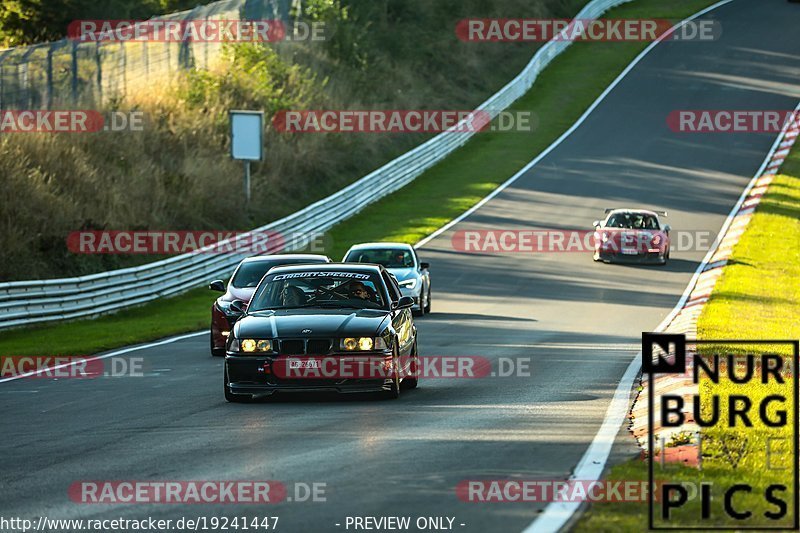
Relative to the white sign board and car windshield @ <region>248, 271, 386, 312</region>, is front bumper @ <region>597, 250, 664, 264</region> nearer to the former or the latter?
the white sign board

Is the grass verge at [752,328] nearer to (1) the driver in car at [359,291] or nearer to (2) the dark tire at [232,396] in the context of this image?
(1) the driver in car at [359,291]

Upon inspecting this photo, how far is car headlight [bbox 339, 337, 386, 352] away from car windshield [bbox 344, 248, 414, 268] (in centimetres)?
1429

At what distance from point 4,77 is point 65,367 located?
23.0 m

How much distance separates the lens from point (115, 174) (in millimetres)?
38375

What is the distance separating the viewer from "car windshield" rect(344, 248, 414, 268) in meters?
28.0

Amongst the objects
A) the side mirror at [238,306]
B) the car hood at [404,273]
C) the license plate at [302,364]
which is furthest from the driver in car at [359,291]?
the car hood at [404,273]

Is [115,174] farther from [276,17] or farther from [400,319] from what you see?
[400,319]

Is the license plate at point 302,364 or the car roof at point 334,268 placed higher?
the car roof at point 334,268

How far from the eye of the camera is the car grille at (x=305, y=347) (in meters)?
13.4

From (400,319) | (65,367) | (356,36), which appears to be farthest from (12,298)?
(356,36)

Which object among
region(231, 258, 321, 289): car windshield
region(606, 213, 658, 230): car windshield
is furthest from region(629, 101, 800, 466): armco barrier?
region(231, 258, 321, 289): car windshield

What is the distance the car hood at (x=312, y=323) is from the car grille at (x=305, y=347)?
0.06m

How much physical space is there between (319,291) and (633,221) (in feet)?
77.6

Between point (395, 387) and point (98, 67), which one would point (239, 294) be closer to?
point (395, 387)
